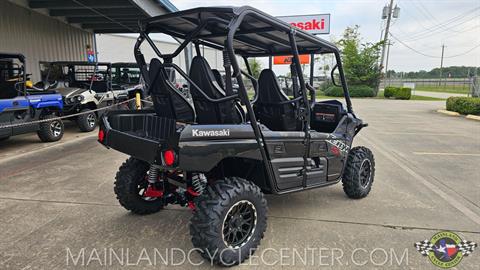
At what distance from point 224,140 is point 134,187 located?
4.66ft

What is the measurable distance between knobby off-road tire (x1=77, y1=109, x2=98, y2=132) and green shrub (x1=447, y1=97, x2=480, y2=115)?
13.9 metres

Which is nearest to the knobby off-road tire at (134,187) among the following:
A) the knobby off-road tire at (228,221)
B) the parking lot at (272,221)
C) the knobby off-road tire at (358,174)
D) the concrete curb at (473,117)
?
the parking lot at (272,221)

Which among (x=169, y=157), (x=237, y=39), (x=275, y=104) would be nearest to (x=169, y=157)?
(x=169, y=157)

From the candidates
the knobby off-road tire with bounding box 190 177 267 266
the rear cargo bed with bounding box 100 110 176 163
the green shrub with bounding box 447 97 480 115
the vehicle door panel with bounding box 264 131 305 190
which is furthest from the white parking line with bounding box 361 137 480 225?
the green shrub with bounding box 447 97 480 115

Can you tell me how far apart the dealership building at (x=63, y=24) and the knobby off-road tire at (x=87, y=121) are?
2.94 metres

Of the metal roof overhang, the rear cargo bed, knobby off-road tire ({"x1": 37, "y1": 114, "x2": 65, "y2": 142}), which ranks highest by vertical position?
the metal roof overhang

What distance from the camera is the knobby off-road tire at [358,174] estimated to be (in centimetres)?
432

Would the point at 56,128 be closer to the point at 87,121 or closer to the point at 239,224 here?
the point at 87,121

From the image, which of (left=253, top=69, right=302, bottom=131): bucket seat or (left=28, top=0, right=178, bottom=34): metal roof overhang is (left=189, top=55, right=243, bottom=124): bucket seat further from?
(left=28, top=0, right=178, bottom=34): metal roof overhang

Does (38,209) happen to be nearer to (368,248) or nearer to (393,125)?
(368,248)

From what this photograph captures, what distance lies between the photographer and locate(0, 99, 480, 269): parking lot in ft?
9.91

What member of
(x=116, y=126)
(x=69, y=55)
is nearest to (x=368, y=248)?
(x=116, y=126)

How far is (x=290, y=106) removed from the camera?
12.2ft

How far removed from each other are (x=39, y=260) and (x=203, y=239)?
1420mm
